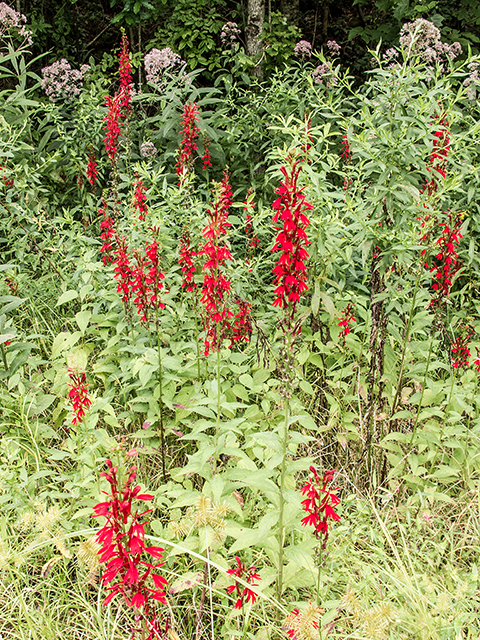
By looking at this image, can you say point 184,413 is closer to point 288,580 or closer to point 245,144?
point 288,580

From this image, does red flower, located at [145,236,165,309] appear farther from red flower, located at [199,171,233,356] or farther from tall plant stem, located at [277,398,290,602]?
tall plant stem, located at [277,398,290,602]

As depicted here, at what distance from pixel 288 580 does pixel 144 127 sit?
4380mm

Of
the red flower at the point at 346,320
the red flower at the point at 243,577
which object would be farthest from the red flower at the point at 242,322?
the red flower at the point at 243,577

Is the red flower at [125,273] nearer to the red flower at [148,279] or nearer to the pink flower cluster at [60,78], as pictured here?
the red flower at [148,279]

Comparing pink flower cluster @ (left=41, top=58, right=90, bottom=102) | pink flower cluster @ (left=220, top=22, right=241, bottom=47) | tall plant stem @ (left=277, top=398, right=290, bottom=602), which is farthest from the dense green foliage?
pink flower cluster @ (left=220, top=22, right=241, bottom=47)

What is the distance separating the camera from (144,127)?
194 inches

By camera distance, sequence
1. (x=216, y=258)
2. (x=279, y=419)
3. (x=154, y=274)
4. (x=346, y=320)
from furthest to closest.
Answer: (x=346, y=320), (x=279, y=419), (x=154, y=274), (x=216, y=258)

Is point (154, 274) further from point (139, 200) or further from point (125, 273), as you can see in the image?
point (139, 200)

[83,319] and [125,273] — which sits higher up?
[125,273]

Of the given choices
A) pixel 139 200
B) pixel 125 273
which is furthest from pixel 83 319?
pixel 139 200

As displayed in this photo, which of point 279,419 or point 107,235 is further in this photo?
point 107,235

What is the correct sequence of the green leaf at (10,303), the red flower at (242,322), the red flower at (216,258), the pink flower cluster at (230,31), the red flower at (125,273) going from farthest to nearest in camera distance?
the pink flower cluster at (230,31) < the red flower at (242,322) < the green leaf at (10,303) < the red flower at (125,273) < the red flower at (216,258)

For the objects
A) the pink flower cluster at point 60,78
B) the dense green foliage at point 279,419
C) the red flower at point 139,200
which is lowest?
the dense green foliage at point 279,419

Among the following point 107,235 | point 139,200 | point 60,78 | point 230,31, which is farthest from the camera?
point 230,31
